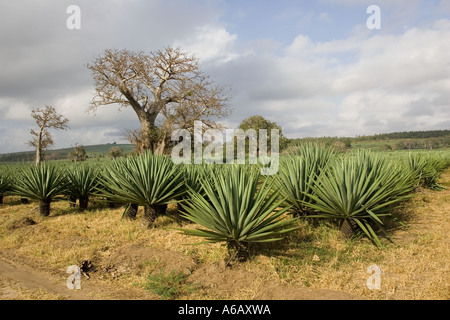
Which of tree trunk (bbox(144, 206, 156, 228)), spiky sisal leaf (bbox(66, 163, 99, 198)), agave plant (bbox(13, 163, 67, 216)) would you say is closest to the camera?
tree trunk (bbox(144, 206, 156, 228))

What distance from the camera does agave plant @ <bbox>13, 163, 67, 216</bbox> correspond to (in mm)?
8383

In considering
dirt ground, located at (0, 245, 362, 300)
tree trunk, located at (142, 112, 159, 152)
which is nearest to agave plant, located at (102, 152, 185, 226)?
dirt ground, located at (0, 245, 362, 300)

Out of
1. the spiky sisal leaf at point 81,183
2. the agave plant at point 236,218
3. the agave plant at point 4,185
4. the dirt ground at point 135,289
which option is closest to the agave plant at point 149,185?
the dirt ground at point 135,289

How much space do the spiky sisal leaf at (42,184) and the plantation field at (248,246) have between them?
50.9 inches

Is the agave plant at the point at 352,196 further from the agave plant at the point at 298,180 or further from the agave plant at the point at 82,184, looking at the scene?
the agave plant at the point at 82,184

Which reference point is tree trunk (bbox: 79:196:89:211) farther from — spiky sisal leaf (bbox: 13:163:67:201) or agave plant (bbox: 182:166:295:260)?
agave plant (bbox: 182:166:295:260)

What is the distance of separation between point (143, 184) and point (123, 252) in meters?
1.49

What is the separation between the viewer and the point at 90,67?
2600 centimetres

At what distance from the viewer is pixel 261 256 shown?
473cm

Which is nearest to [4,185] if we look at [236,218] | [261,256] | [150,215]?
[150,215]

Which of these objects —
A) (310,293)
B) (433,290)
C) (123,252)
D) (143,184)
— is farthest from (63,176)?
(433,290)

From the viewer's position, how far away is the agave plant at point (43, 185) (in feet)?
27.5

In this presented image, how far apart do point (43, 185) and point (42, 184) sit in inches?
2.4
